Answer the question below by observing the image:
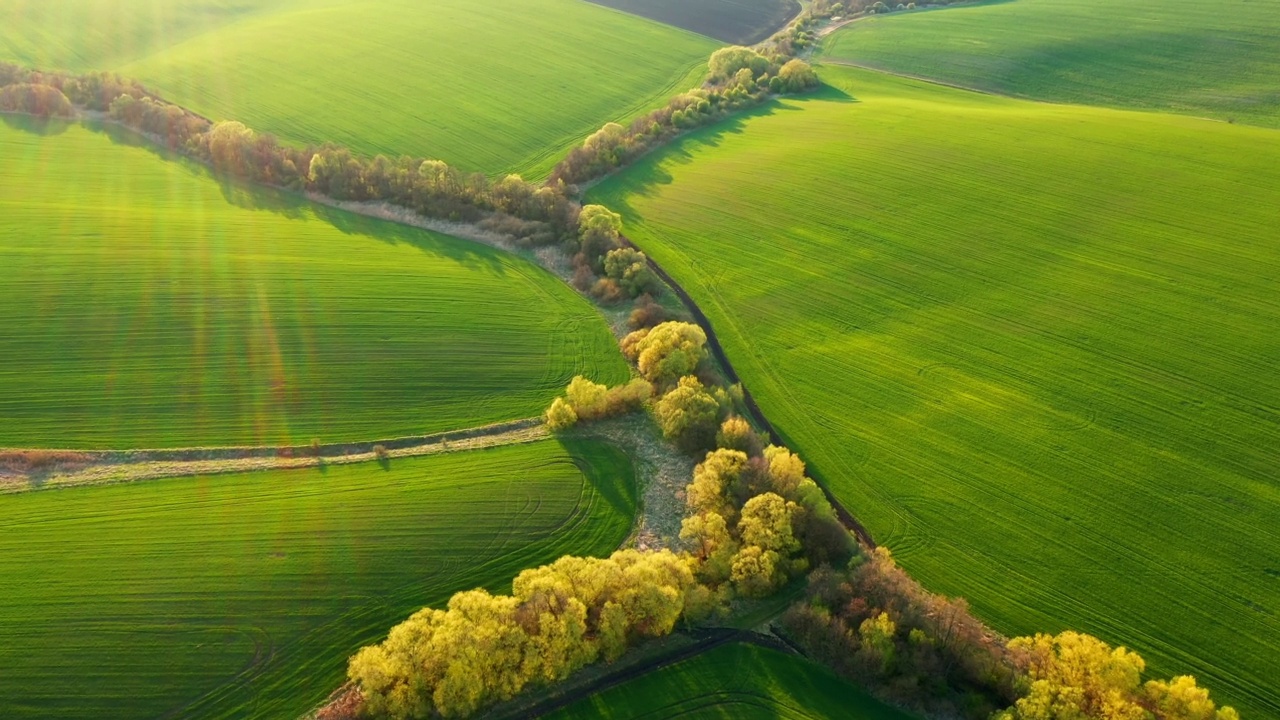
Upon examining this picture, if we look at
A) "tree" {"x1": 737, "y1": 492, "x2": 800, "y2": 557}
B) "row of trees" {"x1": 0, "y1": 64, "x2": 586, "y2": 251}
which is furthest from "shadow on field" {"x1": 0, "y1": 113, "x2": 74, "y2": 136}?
"tree" {"x1": 737, "y1": 492, "x2": 800, "y2": 557}

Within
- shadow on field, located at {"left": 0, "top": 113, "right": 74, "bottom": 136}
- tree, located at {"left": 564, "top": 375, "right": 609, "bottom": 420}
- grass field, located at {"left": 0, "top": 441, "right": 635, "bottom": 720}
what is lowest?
grass field, located at {"left": 0, "top": 441, "right": 635, "bottom": 720}

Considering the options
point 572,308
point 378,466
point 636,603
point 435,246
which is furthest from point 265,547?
point 435,246

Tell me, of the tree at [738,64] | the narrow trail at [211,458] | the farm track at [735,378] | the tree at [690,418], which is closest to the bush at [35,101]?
the narrow trail at [211,458]

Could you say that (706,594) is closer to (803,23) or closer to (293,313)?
(293,313)

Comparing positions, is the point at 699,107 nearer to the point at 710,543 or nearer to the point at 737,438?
the point at 737,438

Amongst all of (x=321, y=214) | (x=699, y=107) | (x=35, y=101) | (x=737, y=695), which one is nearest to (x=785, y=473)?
(x=737, y=695)

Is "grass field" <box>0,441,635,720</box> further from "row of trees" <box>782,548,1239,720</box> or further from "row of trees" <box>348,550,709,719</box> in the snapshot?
"row of trees" <box>782,548,1239,720</box>

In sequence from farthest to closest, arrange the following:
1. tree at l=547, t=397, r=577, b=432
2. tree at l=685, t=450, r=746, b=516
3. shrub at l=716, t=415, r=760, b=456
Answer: tree at l=547, t=397, r=577, b=432 → shrub at l=716, t=415, r=760, b=456 → tree at l=685, t=450, r=746, b=516
